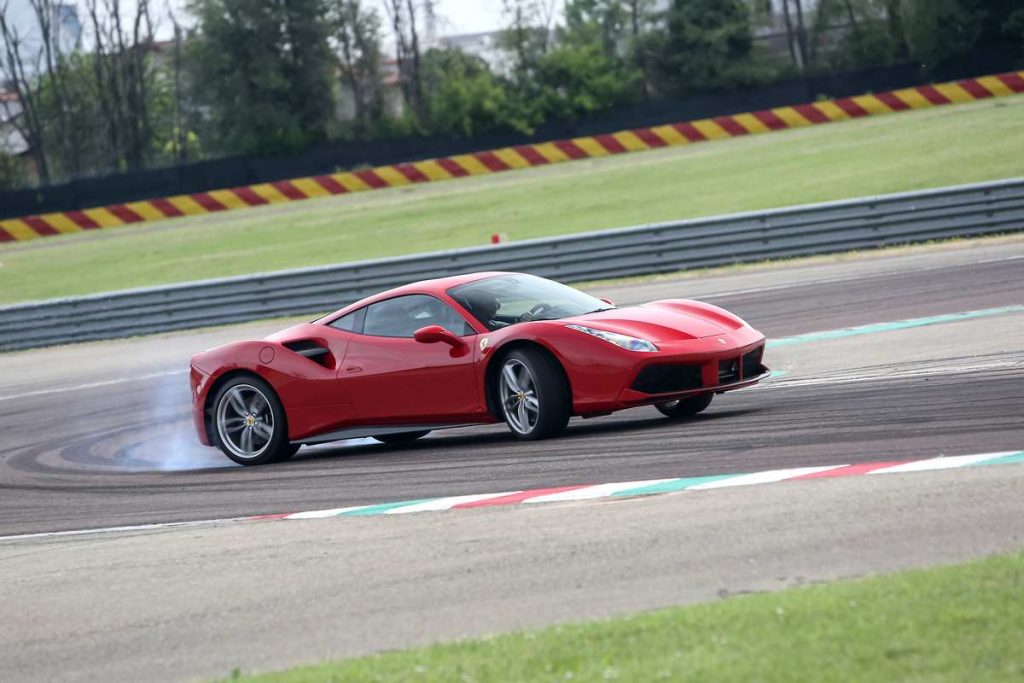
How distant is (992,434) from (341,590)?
139 inches

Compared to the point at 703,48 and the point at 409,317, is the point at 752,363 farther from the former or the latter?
the point at 703,48

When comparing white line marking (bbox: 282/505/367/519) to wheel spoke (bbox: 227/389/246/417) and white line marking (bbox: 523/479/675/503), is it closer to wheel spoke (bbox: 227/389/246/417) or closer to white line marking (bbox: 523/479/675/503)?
white line marking (bbox: 523/479/675/503)

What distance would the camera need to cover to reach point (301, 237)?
3309cm

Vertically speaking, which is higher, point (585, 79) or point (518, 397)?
point (585, 79)

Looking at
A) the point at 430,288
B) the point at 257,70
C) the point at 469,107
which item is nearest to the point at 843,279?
the point at 430,288

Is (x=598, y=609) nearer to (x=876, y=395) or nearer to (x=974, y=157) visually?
(x=876, y=395)

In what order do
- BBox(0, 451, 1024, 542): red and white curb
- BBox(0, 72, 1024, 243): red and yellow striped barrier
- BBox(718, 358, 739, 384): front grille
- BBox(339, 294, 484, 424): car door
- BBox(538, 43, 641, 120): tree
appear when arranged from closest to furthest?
BBox(0, 451, 1024, 542): red and white curb → BBox(718, 358, 739, 384): front grille → BBox(339, 294, 484, 424): car door → BBox(0, 72, 1024, 243): red and yellow striped barrier → BBox(538, 43, 641, 120): tree

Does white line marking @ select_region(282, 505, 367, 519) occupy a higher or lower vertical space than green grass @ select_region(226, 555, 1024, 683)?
lower

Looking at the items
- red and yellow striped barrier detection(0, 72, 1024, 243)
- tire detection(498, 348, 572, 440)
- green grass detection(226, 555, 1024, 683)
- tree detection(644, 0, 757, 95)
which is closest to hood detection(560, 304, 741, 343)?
tire detection(498, 348, 572, 440)

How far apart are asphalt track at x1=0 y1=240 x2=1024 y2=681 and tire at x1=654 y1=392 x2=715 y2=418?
0.54 ft

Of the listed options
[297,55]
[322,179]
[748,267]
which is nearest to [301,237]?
[322,179]

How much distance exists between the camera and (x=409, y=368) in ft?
33.7

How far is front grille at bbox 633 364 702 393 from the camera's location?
9.30 m

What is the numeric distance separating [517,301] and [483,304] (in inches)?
9.2
